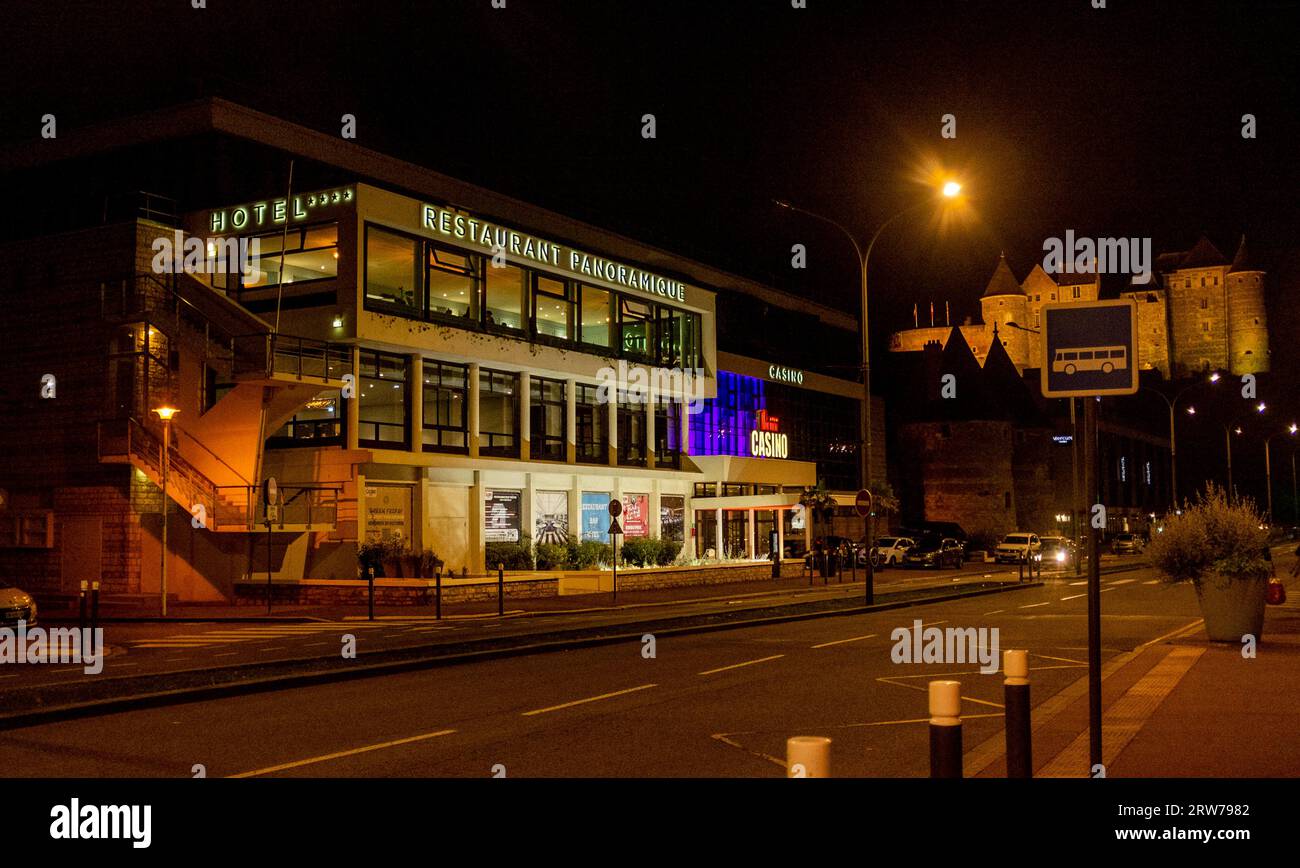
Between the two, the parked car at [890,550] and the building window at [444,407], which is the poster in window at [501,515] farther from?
the parked car at [890,550]

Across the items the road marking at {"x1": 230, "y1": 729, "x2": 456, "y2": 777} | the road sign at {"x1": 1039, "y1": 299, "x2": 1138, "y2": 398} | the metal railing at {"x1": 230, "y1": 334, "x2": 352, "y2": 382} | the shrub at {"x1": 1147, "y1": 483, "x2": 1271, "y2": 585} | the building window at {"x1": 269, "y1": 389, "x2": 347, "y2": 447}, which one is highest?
the metal railing at {"x1": 230, "y1": 334, "x2": 352, "y2": 382}

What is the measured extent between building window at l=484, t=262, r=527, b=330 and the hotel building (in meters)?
0.09

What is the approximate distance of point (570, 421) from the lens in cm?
4219

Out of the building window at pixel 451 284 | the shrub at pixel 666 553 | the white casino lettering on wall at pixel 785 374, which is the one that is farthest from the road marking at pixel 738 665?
the white casino lettering on wall at pixel 785 374

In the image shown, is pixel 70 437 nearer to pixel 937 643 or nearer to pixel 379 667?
pixel 379 667

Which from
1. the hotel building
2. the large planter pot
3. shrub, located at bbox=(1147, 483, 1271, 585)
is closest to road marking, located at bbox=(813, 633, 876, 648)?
shrub, located at bbox=(1147, 483, 1271, 585)

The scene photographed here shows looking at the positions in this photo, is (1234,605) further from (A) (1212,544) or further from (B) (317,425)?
(B) (317,425)

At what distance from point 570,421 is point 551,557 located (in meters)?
6.44

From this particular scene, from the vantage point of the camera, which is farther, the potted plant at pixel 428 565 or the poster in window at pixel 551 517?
→ the poster in window at pixel 551 517

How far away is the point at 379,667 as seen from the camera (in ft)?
50.3

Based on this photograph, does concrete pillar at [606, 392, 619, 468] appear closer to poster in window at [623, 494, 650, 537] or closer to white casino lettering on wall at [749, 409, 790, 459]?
poster in window at [623, 494, 650, 537]

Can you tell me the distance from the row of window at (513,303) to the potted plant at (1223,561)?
2353 cm

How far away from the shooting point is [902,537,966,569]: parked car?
173 ft

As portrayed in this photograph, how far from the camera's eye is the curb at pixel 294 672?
12.2 metres
